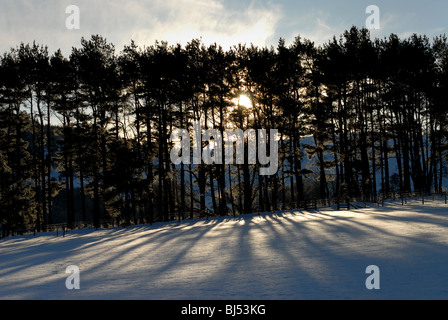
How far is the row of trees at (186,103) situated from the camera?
32625mm

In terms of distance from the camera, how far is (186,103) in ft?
119

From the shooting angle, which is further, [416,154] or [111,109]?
[416,154]

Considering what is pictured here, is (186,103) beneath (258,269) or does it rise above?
above

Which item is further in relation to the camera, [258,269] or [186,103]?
[186,103]

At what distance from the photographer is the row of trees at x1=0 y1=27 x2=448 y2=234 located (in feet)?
107

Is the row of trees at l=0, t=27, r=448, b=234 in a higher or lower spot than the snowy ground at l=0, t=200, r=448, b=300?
higher

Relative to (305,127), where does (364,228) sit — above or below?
below

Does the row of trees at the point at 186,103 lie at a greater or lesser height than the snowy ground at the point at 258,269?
greater

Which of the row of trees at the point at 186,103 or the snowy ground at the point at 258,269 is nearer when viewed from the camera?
the snowy ground at the point at 258,269
